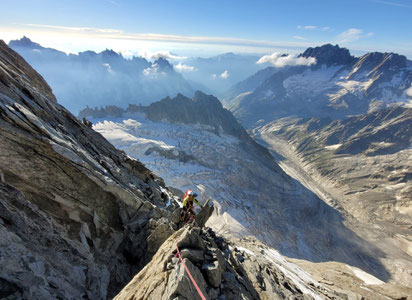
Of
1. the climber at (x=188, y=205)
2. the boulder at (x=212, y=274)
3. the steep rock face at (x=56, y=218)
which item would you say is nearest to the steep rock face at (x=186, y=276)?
the boulder at (x=212, y=274)

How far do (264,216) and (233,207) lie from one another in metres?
16.9

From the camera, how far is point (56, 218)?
15.2 m

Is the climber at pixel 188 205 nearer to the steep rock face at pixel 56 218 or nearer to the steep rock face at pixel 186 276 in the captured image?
the steep rock face at pixel 56 218

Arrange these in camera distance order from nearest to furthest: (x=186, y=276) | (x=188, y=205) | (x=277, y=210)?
1. (x=186, y=276)
2. (x=188, y=205)
3. (x=277, y=210)

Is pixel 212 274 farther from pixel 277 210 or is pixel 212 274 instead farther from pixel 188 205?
pixel 277 210

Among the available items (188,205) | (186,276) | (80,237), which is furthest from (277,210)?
(186,276)

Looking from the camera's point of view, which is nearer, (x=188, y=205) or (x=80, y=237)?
(x=80, y=237)

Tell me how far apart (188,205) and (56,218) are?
9.66 meters

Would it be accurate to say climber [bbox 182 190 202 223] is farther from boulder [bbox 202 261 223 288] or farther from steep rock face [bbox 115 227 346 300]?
boulder [bbox 202 261 223 288]

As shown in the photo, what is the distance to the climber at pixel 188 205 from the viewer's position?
1848 centimetres

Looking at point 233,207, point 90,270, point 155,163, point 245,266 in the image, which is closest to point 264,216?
point 233,207

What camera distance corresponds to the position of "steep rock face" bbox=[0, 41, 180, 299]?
12.0 meters

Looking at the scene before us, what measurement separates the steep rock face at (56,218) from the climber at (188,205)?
2.06 m

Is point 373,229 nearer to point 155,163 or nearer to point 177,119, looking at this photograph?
point 155,163
